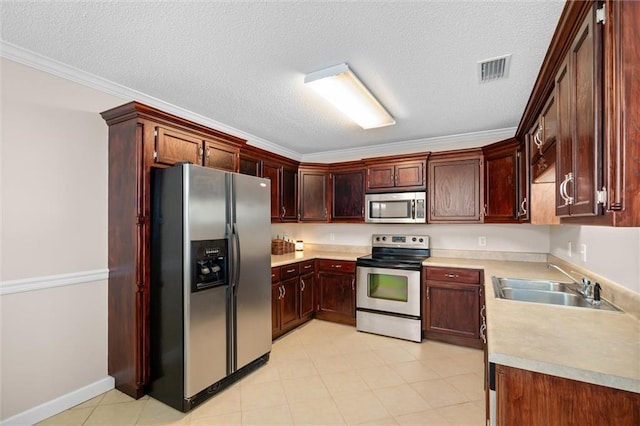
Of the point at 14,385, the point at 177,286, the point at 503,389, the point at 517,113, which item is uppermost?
the point at 517,113

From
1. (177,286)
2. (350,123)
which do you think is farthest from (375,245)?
(177,286)

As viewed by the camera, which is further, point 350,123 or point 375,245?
point 375,245

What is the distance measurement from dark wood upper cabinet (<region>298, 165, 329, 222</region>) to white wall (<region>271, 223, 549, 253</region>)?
44 cm

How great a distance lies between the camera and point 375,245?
13.8 feet

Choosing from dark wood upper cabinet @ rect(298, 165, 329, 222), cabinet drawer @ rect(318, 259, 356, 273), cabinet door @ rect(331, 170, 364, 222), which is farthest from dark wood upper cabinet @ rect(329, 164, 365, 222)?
cabinet drawer @ rect(318, 259, 356, 273)

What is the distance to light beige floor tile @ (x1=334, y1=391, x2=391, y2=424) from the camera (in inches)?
82.4

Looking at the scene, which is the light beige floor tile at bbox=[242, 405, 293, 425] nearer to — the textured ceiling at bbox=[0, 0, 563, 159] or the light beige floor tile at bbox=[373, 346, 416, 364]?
the light beige floor tile at bbox=[373, 346, 416, 364]

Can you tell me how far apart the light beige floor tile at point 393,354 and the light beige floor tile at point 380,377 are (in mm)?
168

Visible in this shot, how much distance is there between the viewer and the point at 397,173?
3.86m

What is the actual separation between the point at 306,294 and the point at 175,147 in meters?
2.39

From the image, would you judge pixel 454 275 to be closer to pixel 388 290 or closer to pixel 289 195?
pixel 388 290

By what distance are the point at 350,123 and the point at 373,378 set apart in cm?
259

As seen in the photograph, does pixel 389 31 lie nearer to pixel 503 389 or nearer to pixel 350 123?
pixel 350 123

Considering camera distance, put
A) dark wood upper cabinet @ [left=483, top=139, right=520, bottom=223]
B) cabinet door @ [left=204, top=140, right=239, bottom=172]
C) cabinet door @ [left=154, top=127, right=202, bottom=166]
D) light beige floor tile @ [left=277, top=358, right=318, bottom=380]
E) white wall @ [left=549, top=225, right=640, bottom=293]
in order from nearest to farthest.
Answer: white wall @ [left=549, top=225, right=640, bottom=293] → cabinet door @ [left=154, top=127, right=202, bottom=166] → light beige floor tile @ [left=277, top=358, right=318, bottom=380] → cabinet door @ [left=204, top=140, right=239, bottom=172] → dark wood upper cabinet @ [left=483, top=139, right=520, bottom=223]
